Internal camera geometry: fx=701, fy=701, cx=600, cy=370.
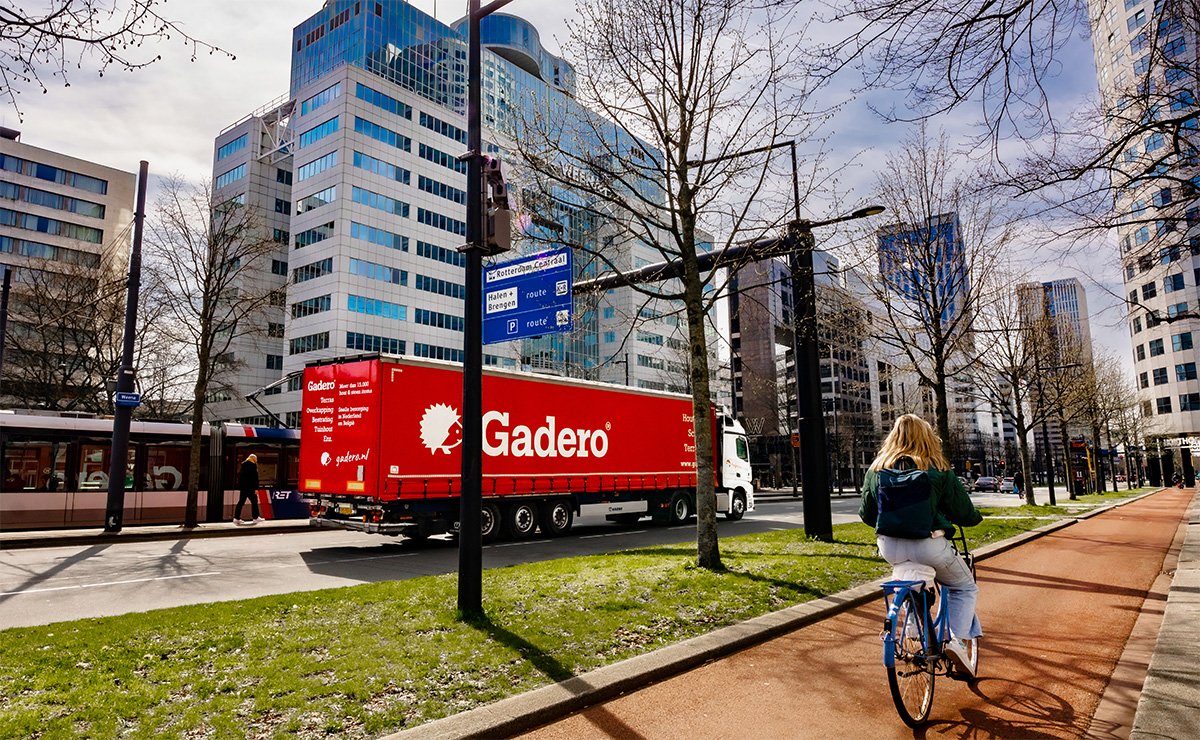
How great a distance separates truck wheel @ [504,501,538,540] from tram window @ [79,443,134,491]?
10.8 m

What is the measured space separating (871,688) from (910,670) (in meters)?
0.78

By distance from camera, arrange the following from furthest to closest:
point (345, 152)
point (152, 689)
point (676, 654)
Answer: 1. point (345, 152)
2. point (676, 654)
3. point (152, 689)

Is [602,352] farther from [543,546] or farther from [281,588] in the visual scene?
[281,588]

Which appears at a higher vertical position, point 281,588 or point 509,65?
point 509,65

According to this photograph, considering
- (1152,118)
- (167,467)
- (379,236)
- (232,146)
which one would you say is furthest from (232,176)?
(1152,118)

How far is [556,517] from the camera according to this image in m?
17.0

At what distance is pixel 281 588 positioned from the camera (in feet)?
31.3

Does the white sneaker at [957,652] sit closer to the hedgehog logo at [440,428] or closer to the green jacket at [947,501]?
the green jacket at [947,501]

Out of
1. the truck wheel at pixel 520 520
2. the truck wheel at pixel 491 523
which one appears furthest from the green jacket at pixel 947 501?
the truck wheel at pixel 520 520

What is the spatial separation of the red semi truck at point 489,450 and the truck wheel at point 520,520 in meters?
0.03

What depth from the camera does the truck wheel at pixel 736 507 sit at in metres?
22.5

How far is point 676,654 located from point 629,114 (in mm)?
8128

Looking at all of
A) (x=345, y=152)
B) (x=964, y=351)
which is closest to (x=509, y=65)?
(x=345, y=152)

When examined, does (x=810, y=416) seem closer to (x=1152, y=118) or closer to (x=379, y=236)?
(x=1152, y=118)
